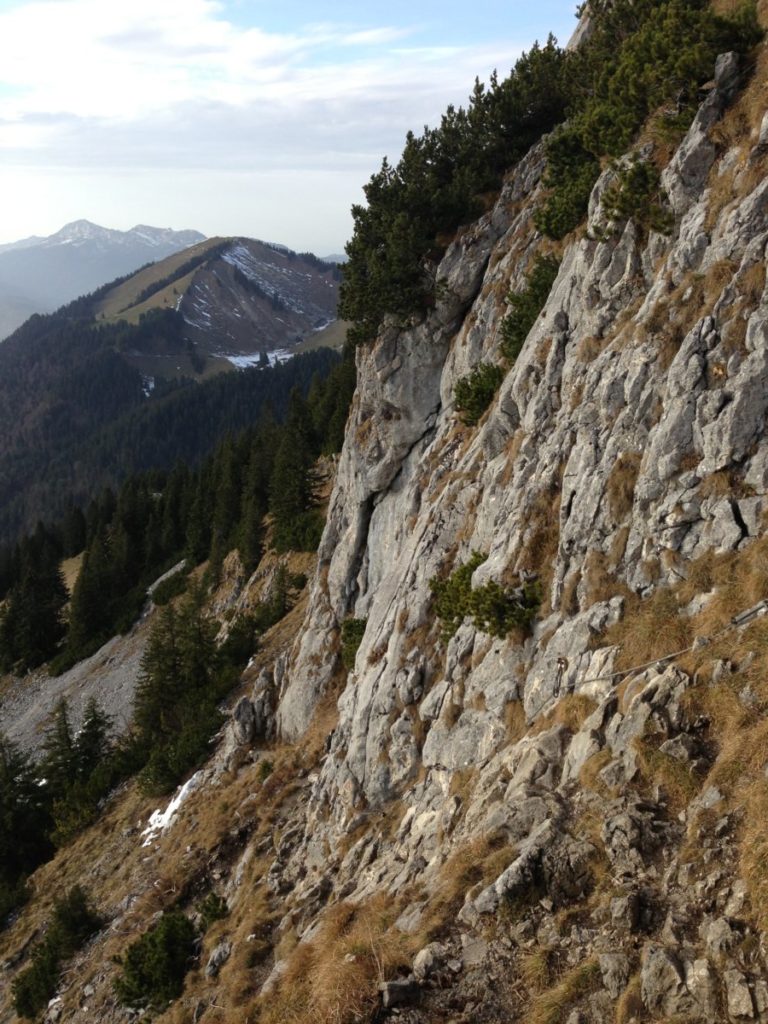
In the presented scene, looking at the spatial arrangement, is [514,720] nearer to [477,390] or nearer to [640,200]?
[477,390]

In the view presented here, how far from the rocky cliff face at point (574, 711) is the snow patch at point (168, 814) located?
3.28 meters

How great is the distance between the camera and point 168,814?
1372 inches

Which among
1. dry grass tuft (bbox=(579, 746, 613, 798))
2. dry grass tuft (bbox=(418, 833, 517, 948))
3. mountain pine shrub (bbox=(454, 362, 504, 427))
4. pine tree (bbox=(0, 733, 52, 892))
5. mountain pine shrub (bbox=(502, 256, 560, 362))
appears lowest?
pine tree (bbox=(0, 733, 52, 892))

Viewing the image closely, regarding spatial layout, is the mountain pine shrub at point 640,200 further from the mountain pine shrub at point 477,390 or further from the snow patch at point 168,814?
the snow patch at point 168,814

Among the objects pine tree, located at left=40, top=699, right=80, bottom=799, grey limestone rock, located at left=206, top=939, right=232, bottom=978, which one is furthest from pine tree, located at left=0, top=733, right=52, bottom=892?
grey limestone rock, located at left=206, top=939, right=232, bottom=978

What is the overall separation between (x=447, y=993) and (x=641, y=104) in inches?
1046

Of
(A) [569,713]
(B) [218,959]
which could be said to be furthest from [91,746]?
(A) [569,713]

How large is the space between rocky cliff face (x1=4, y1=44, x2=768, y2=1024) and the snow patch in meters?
3.28

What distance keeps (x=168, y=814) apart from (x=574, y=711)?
94.0 feet

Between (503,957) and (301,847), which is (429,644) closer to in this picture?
(301,847)

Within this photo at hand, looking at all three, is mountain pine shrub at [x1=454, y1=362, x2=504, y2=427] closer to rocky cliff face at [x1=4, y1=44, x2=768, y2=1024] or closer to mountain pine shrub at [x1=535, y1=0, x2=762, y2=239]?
rocky cliff face at [x1=4, y1=44, x2=768, y2=1024]

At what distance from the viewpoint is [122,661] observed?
223 ft

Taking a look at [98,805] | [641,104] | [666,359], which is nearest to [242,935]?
[666,359]

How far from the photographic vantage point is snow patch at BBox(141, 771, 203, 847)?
3366 centimetres
